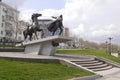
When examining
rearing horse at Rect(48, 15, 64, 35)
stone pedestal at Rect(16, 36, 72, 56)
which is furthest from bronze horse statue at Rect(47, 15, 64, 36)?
stone pedestal at Rect(16, 36, 72, 56)

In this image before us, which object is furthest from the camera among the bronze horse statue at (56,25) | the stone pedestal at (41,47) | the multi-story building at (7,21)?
the multi-story building at (7,21)

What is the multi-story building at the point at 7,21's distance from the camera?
78.4 m

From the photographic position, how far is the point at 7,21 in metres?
80.4

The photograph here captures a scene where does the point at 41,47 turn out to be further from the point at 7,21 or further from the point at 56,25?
the point at 7,21

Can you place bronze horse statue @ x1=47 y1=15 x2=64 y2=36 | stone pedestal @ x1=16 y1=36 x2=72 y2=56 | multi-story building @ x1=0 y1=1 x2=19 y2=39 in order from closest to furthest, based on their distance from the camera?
stone pedestal @ x1=16 y1=36 x2=72 y2=56
bronze horse statue @ x1=47 y1=15 x2=64 y2=36
multi-story building @ x1=0 y1=1 x2=19 y2=39

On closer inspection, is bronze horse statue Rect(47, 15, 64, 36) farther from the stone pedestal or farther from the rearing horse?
the stone pedestal

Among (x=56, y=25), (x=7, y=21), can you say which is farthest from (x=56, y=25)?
(x=7, y=21)

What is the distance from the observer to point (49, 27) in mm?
28516

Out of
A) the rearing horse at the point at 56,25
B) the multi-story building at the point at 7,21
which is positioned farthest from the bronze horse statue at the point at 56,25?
the multi-story building at the point at 7,21

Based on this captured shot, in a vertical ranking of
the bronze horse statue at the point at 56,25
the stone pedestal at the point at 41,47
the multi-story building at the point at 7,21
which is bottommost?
the stone pedestal at the point at 41,47

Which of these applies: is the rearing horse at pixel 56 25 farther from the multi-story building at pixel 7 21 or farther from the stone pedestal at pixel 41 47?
the multi-story building at pixel 7 21

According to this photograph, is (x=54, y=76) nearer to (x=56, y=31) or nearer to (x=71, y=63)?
(x=71, y=63)

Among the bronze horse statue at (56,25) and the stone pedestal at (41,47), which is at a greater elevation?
the bronze horse statue at (56,25)

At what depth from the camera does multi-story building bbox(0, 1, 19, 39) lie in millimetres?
→ 78394
